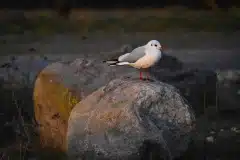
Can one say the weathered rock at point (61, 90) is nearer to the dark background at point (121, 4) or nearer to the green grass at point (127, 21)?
the green grass at point (127, 21)

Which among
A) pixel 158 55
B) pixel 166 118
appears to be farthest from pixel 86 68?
pixel 166 118

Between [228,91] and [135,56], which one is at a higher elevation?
[135,56]

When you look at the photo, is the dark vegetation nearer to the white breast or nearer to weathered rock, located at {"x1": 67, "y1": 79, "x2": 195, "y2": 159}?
the white breast

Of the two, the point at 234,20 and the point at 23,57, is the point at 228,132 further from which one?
the point at 234,20

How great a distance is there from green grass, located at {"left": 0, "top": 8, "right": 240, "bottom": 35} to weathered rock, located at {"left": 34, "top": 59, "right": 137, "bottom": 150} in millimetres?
10652

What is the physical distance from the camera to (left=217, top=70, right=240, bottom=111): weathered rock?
8414 millimetres

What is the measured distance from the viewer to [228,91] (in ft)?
30.3

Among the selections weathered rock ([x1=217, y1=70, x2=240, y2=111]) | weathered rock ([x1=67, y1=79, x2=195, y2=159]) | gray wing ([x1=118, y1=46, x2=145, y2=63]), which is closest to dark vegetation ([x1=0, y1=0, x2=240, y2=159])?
weathered rock ([x1=217, y1=70, x2=240, y2=111])

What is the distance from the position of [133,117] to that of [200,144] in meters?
1.37

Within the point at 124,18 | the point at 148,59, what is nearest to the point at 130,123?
the point at 148,59

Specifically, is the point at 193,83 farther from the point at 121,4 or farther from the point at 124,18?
the point at 121,4

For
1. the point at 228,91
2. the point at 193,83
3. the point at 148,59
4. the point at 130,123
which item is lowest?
the point at 228,91

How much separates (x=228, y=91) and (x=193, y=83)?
1.10m

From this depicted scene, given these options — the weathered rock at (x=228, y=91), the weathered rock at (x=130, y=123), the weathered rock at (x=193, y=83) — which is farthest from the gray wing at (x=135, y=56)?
the weathered rock at (x=228, y=91)
